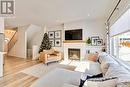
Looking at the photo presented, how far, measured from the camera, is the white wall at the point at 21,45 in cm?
807

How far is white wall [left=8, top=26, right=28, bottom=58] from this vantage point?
26.5 feet

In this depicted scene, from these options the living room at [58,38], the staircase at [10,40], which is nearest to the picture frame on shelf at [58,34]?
the living room at [58,38]

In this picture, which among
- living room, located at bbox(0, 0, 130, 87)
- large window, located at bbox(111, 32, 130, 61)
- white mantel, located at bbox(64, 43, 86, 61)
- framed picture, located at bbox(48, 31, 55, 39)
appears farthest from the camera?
framed picture, located at bbox(48, 31, 55, 39)

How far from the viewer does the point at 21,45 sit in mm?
8352

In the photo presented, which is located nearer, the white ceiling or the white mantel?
the white ceiling

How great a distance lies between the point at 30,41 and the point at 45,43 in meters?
2.00

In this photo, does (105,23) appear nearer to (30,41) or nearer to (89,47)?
(89,47)

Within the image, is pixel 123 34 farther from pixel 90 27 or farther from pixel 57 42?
pixel 57 42

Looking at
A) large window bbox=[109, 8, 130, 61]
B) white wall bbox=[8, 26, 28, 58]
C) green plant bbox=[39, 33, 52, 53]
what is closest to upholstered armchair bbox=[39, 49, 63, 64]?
green plant bbox=[39, 33, 52, 53]

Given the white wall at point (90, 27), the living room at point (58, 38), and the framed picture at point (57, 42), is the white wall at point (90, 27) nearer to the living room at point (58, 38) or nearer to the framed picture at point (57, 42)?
the living room at point (58, 38)

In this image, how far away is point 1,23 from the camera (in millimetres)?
4055

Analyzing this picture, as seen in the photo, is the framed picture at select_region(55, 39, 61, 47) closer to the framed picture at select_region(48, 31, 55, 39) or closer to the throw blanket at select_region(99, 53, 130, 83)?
the framed picture at select_region(48, 31, 55, 39)

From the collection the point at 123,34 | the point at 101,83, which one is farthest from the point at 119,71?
the point at 123,34

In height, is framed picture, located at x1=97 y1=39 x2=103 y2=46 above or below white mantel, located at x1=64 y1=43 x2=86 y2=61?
above
